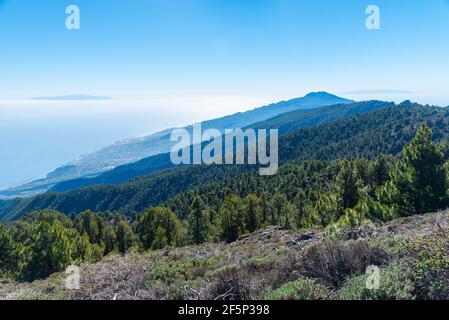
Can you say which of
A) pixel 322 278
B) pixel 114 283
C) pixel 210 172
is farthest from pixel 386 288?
pixel 210 172

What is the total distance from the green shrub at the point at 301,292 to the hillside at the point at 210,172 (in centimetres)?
14759

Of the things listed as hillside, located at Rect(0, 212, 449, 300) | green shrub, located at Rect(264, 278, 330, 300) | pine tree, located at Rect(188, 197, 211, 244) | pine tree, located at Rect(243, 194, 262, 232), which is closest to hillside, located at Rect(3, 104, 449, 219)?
pine tree, located at Rect(188, 197, 211, 244)

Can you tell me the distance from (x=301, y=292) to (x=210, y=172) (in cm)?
17179

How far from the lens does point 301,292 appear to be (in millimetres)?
6246

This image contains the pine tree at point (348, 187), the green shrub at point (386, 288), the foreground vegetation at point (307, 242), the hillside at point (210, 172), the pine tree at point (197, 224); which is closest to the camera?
the green shrub at point (386, 288)

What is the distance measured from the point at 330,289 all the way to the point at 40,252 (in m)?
29.9

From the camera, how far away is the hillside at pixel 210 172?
517 ft

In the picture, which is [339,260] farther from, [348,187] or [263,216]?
[263,216]

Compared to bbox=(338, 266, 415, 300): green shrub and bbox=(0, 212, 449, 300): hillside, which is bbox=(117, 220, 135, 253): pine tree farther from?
bbox=(338, 266, 415, 300): green shrub

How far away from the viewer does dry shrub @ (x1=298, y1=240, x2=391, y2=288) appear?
7.44 metres

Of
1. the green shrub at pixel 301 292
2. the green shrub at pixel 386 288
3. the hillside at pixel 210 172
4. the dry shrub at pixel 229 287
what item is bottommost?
the hillside at pixel 210 172

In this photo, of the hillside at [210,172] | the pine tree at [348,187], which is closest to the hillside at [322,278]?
the pine tree at [348,187]

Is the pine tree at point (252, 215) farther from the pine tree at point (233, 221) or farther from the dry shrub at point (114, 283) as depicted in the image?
the dry shrub at point (114, 283)

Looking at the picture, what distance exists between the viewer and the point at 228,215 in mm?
43656
